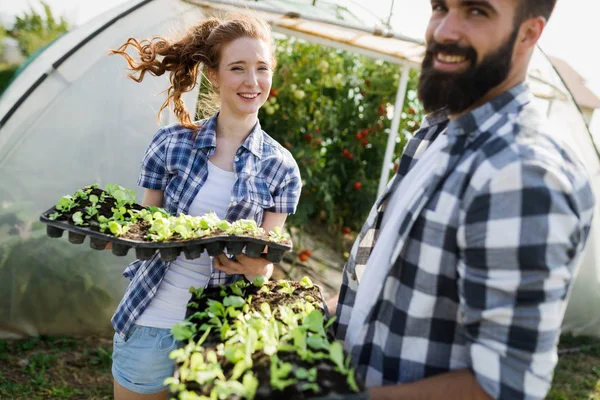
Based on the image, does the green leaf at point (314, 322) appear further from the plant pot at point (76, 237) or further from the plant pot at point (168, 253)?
the plant pot at point (76, 237)

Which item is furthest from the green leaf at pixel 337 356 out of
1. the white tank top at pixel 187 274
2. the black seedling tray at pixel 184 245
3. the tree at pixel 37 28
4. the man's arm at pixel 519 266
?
the tree at pixel 37 28

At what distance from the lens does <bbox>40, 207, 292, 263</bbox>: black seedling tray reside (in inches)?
58.8

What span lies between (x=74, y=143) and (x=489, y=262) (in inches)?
105

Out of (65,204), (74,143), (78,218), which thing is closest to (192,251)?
(78,218)

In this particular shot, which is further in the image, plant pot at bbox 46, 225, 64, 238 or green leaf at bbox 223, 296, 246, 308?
plant pot at bbox 46, 225, 64, 238

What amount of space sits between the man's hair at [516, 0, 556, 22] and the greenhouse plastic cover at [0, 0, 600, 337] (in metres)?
1.94

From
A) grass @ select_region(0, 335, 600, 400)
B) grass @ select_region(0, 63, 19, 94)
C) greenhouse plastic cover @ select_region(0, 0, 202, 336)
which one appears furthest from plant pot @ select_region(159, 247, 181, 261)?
grass @ select_region(0, 63, 19, 94)

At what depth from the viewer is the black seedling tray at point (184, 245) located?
149cm

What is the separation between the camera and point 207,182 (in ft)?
6.21

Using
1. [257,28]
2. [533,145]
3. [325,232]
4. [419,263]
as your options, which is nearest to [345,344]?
[419,263]

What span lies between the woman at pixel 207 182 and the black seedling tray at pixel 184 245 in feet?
0.52

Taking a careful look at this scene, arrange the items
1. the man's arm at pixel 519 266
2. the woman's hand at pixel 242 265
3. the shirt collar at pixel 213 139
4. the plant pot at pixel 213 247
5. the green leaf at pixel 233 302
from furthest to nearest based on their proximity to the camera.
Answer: the shirt collar at pixel 213 139, the woman's hand at pixel 242 265, the plant pot at pixel 213 247, the green leaf at pixel 233 302, the man's arm at pixel 519 266

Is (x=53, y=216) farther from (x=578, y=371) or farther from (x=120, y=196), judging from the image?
(x=578, y=371)

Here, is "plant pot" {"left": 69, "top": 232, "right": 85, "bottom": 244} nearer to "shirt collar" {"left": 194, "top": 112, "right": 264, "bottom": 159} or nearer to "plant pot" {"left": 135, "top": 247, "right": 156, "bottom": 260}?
"plant pot" {"left": 135, "top": 247, "right": 156, "bottom": 260}
